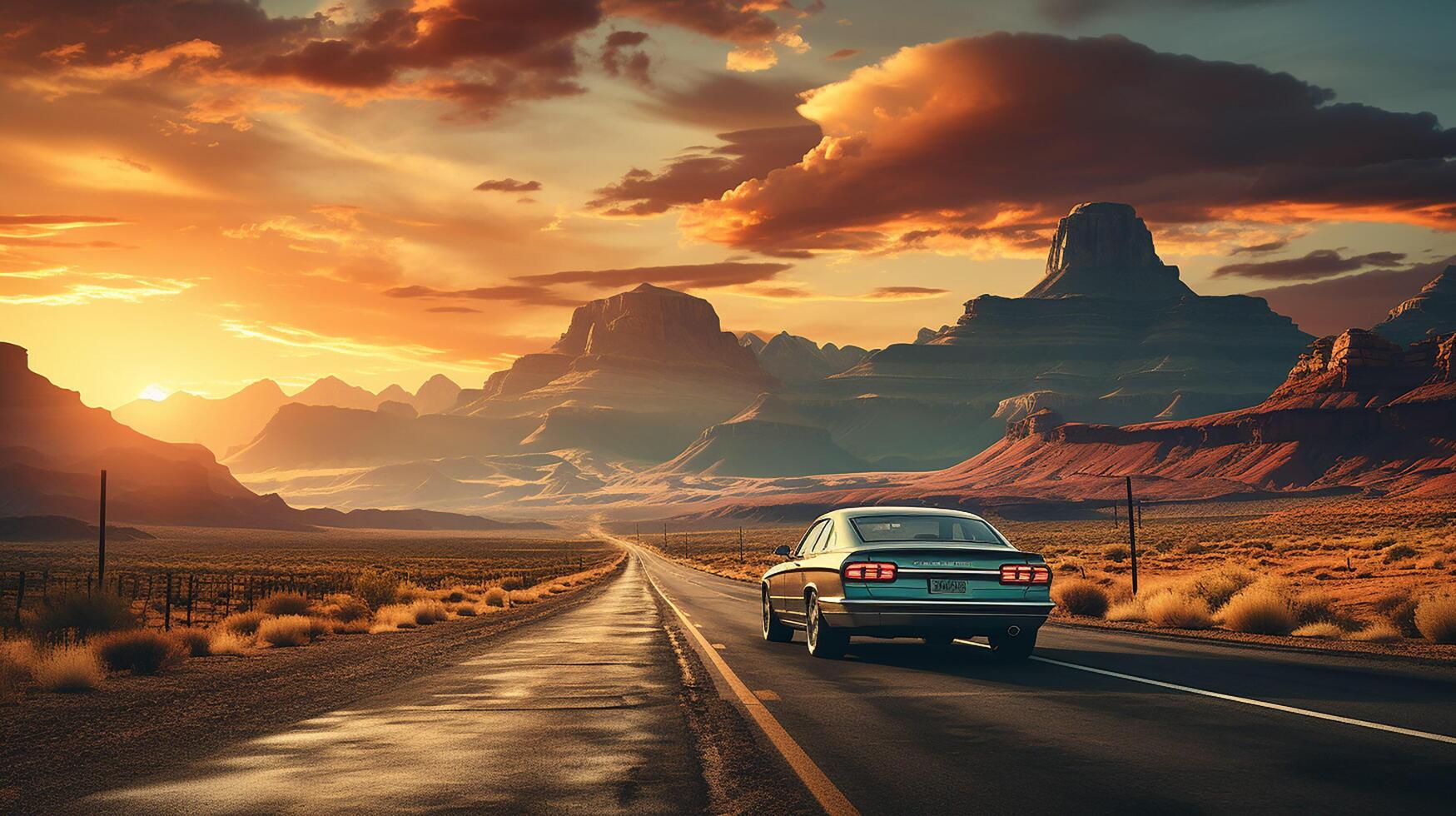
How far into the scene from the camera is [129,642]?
1600 centimetres

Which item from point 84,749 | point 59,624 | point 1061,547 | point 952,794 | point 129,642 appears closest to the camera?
point 952,794

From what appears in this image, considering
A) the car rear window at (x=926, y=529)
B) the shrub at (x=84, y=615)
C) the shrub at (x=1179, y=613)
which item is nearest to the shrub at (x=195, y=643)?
the shrub at (x=84, y=615)

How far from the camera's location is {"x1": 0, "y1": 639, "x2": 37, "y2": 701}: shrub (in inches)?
520

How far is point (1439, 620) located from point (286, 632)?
18.6 metres

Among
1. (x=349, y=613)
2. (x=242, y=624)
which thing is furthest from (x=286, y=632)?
(x=349, y=613)

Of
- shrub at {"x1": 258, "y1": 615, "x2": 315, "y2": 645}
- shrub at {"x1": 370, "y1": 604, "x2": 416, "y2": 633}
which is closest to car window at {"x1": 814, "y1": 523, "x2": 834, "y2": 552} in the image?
shrub at {"x1": 258, "y1": 615, "x2": 315, "y2": 645}

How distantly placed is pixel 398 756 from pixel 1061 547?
7784 centimetres

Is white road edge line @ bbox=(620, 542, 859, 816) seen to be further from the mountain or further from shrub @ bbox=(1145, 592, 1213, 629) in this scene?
the mountain

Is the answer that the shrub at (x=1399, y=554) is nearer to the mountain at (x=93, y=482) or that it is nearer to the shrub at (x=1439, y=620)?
→ the shrub at (x=1439, y=620)

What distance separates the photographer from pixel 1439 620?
1683 cm

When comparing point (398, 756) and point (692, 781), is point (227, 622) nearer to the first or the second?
point (398, 756)

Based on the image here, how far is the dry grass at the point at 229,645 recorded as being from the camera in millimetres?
19297

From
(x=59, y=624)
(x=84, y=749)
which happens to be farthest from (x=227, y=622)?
(x=84, y=749)

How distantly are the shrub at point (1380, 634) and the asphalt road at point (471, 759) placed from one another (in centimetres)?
1098
